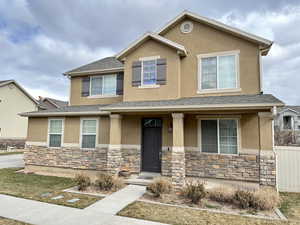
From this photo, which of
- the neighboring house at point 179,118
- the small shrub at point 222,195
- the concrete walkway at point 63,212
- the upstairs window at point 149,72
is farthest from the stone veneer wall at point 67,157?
the small shrub at point 222,195

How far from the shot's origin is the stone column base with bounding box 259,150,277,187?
661 centimetres

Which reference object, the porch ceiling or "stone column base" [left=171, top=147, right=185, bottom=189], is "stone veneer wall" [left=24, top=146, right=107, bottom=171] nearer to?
the porch ceiling

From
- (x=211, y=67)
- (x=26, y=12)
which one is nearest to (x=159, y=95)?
(x=211, y=67)

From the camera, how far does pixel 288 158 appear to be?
25.3 ft

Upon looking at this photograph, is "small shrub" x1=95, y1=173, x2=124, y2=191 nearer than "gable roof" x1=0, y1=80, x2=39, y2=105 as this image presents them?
Yes

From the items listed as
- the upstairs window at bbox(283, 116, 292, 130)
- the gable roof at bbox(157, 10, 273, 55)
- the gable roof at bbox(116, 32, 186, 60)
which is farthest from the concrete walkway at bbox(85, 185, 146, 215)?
the upstairs window at bbox(283, 116, 292, 130)

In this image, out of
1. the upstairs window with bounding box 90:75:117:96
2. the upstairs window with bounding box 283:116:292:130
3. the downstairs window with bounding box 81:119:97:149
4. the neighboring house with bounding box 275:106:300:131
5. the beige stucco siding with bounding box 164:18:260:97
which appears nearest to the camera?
the beige stucco siding with bounding box 164:18:260:97

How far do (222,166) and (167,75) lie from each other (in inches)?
183

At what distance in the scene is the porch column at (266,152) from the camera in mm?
6637

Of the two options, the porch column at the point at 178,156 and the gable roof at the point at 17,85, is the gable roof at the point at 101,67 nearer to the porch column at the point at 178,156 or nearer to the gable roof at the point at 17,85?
the porch column at the point at 178,156

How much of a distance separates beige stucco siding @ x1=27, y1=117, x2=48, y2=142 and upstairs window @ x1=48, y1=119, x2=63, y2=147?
0.33 meters

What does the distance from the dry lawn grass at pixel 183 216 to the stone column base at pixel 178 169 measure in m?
1.65

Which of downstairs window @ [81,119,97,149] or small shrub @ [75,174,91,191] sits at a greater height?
downstairs window @ [81,119,97,149]

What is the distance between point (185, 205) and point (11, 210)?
5.00m
